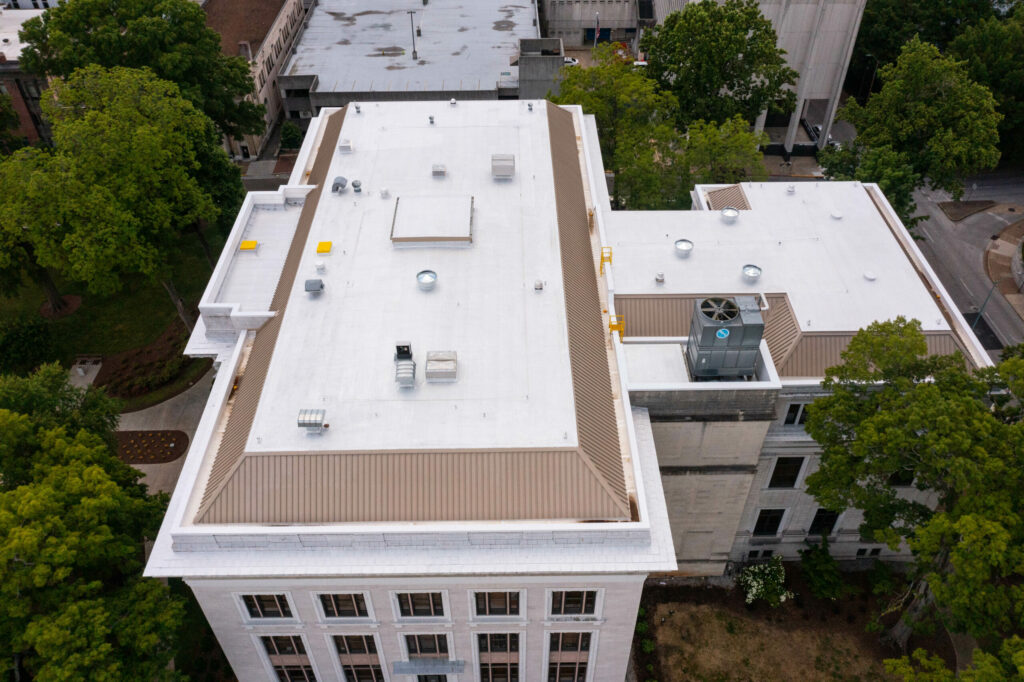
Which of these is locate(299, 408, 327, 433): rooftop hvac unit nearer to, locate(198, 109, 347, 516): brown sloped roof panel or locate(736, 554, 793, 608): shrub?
locate(198, 109, 347, 516): brown sloped roof panel

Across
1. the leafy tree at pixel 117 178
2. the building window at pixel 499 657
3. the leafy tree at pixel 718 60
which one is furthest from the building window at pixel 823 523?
the leafy tree at pixel 117 178

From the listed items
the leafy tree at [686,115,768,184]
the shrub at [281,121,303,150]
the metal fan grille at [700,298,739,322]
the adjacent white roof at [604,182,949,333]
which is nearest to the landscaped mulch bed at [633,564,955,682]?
the adjacent white roof at [604,182,949,333]

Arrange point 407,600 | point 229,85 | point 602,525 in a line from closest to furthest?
point 602,525 → point 407,600 → point 229,85

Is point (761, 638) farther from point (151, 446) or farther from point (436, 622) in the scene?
point (151, 446)

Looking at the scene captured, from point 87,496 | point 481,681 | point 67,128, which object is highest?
point 67,128

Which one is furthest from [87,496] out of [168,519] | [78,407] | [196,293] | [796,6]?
[796,6]

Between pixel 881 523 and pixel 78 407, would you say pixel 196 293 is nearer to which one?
pixel 78 407

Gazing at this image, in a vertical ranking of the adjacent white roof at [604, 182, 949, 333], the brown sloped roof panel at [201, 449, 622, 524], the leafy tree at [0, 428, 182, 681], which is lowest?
the leafy tree at [0, 428, 182, 681]
